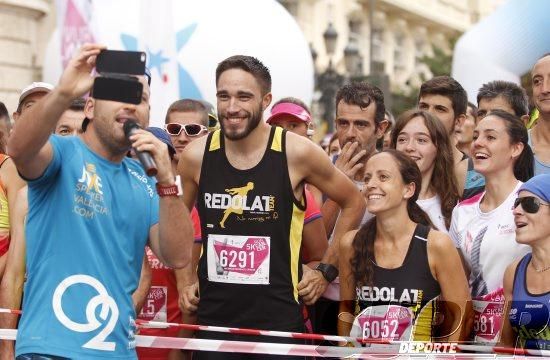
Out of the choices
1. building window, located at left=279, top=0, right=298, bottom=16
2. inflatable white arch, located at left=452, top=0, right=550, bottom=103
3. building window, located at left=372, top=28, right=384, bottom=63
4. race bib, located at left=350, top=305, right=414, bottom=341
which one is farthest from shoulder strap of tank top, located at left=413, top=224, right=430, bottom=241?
building window, located at left=372, top=28, right=384, bottom=63

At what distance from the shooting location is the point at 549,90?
281 inches

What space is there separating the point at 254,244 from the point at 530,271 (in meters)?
1.31

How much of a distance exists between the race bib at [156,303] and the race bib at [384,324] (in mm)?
1798

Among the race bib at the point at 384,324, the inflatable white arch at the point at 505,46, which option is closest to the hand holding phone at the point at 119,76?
the race bib at the point at 384,324

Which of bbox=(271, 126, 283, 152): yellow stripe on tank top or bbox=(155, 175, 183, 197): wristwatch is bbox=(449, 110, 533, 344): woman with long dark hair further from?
bbox=(155, 175, 183, 197): wristwatch

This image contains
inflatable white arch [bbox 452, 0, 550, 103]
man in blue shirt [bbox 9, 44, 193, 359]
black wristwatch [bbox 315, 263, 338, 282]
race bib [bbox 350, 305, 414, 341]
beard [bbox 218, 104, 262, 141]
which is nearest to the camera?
man in blue shirt [bbox 9, 44, 193, 359]

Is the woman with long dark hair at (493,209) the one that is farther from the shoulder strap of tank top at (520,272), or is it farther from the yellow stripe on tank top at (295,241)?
the yellow stripe on tank top at (295,241)

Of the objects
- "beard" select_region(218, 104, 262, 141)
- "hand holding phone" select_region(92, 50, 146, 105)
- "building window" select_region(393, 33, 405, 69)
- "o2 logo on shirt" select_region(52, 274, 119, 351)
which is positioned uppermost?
"building window" select_region(393, 33, 405, 69)

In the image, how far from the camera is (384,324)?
5.43 m

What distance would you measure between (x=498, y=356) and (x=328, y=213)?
2.31m

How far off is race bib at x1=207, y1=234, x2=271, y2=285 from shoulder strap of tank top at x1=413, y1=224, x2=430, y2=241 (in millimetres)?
727

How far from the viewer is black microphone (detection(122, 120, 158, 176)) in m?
4.34

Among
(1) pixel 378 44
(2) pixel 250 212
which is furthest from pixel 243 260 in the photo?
(1) pixel 378 44

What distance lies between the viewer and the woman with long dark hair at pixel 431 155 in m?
7.08
